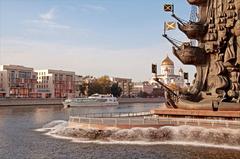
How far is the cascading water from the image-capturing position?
3123 centimetres

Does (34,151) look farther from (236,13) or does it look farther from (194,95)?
(236,13)

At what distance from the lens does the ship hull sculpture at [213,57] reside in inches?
1531

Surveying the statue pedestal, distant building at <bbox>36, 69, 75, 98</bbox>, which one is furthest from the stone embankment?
the statue pedestal

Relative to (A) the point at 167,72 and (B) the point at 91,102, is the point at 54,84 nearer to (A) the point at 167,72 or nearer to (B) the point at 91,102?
(B) the point at 91,102

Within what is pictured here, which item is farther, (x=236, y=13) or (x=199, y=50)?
(x=199, y=50)

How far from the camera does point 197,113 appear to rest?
38.1m

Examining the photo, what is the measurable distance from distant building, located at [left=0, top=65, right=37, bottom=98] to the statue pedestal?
10841cm

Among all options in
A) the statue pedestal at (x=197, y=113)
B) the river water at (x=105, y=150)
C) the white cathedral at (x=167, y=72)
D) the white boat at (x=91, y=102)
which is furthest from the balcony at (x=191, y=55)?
the white cathedral at (x=167, y=72)

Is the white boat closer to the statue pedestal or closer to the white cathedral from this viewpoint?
the white cathedral

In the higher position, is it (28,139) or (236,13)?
(236,13)

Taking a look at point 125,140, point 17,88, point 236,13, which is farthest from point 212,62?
point 17,88

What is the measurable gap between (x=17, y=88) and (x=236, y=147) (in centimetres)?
12365

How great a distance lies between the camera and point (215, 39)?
4081cm

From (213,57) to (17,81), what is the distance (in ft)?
368
